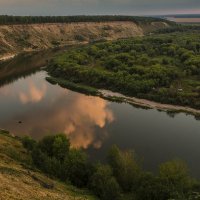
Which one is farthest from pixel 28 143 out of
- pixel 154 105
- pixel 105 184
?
pixel 154 105

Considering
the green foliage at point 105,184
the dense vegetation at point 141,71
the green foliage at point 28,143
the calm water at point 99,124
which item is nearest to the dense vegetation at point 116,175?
the green foliage at point 105,184

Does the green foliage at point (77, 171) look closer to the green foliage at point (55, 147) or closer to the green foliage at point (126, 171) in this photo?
the green foliage at point (126, 171)

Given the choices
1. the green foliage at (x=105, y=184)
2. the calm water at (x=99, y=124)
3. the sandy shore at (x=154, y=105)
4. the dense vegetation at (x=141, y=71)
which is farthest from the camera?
the dense vegetation at (x=141, y=71)

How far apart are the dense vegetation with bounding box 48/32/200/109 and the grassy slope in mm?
49789

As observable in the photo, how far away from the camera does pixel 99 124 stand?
76250 mm

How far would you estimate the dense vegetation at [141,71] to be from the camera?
94.3 m

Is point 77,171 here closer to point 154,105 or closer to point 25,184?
point 25,184

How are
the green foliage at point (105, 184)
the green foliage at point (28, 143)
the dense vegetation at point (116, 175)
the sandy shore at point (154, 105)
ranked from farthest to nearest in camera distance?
the sandy shore at point (154, 105) < the green foliage at point (28, 143) < the green foliage at point (105, 184) < the dense vegetation at point (116, 175)

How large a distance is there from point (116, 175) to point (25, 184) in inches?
517

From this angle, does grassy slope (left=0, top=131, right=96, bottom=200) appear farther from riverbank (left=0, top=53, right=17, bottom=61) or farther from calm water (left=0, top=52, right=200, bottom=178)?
riverbank (left=0, top=53, right=17, bottom=61)

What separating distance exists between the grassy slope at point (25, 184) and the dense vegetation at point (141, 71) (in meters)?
49.8

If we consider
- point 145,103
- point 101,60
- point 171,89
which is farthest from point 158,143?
point 101,60

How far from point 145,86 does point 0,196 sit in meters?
69.0

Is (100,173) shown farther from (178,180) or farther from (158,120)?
(158,120)
